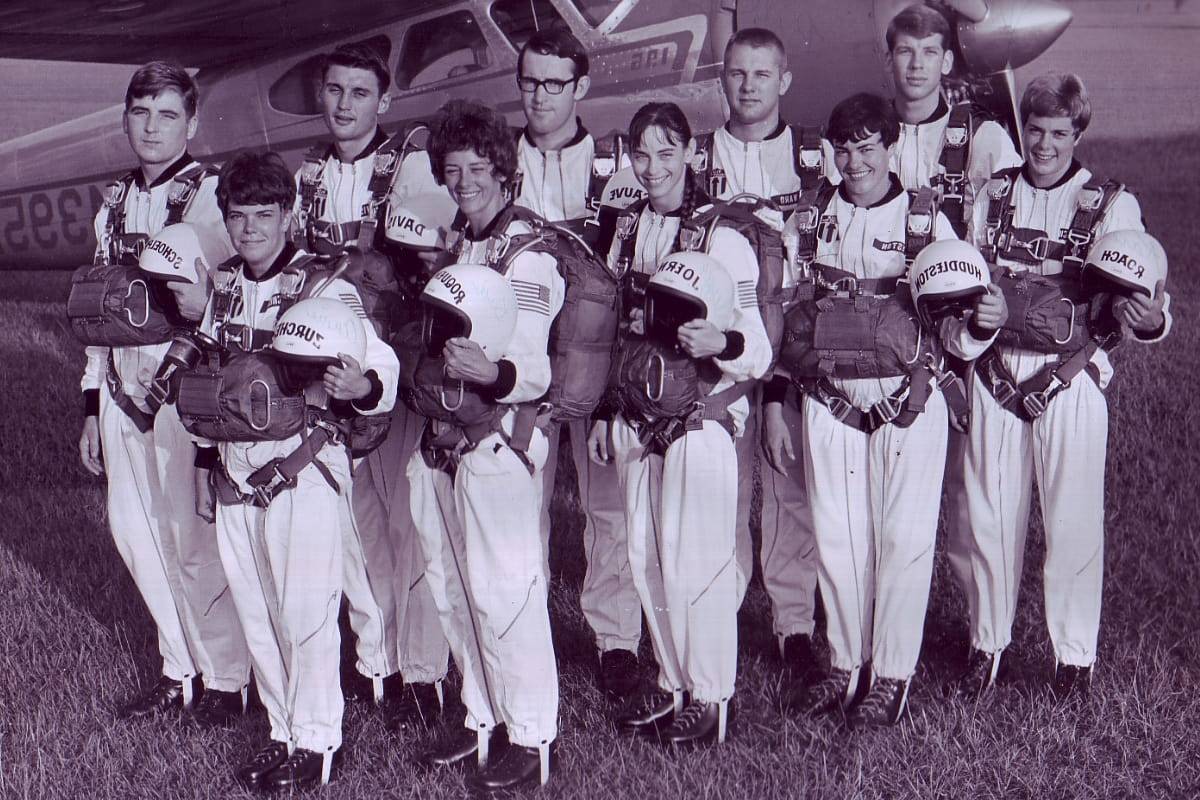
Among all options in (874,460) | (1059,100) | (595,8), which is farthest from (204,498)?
(595,8)

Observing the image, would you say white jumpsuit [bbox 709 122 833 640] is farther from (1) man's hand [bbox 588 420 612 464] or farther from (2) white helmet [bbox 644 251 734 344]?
(2) white helmet [bbox 644 251 734 344]

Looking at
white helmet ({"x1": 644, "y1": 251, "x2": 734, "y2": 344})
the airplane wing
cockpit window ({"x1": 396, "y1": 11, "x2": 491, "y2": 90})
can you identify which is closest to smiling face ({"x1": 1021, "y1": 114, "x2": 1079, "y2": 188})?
white helmet ({"x1": 644, "y1": 251, "x2": 734, "y2": 344})

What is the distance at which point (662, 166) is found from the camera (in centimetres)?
470

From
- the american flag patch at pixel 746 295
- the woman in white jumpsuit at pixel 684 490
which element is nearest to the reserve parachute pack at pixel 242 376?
the woman in white jumpsuit at pixel 684 490

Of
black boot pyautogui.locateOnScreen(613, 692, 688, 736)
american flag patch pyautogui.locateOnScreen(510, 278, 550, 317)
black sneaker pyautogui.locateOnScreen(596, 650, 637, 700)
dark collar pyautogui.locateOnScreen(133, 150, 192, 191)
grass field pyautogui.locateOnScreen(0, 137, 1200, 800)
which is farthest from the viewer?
black sneaker pyautogui.locateOnScreen(596, 650, 637, 700)

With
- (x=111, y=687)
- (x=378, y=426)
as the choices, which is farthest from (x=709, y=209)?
(x=111, y=687)

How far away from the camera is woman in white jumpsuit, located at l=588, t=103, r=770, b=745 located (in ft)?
15.3

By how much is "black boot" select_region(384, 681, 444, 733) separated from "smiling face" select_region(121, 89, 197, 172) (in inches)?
103

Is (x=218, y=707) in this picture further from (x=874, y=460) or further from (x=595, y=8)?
(x=595, y=8)

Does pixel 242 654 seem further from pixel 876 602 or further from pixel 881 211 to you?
pixel 881 211

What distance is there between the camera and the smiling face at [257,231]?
15.2ft

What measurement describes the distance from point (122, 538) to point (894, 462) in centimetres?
343

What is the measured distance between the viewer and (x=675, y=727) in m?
4.98

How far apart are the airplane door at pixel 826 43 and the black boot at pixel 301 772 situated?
18.5ft
